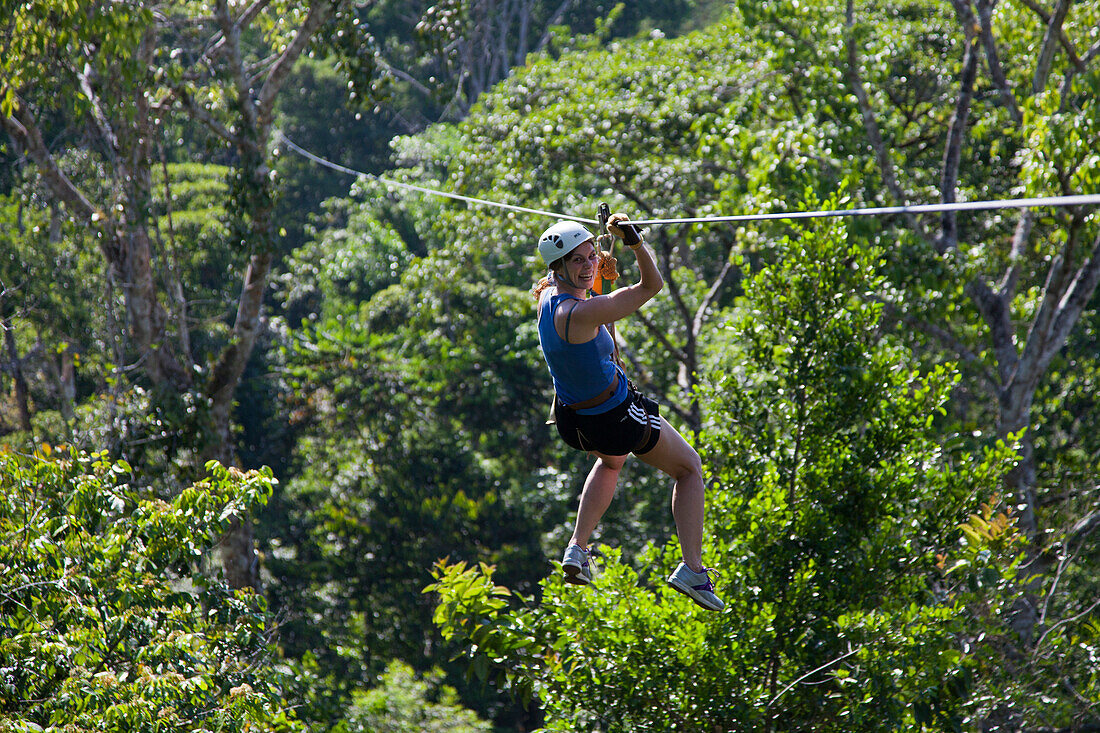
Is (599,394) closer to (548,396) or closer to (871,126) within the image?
(871,126)

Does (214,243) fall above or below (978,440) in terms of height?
above

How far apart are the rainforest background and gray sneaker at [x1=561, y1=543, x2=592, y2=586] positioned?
2.27m

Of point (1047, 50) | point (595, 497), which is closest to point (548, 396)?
point (1047, 50)

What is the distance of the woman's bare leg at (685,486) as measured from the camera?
4.18 metres

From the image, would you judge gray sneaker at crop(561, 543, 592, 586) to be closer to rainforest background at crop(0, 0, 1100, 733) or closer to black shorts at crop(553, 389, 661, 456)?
black shorts at crop(553, 389, 661, 456)

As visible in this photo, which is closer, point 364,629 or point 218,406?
point 218,406

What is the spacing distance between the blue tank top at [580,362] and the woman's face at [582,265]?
0.08 meters

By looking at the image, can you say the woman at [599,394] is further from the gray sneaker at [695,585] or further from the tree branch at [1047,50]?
the tree branch at [1047,50]

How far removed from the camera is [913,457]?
23.0ft

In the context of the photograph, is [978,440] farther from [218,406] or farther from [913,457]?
[218,406]

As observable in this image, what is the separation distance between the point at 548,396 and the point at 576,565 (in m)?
13.5

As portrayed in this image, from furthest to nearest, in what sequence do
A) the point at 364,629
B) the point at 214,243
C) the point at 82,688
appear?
the point at 214,243 < the point at 364,629 < the point at 82,688

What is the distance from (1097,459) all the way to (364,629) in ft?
33.8

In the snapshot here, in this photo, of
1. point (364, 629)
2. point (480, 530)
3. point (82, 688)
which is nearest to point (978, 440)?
point (82, 688)
